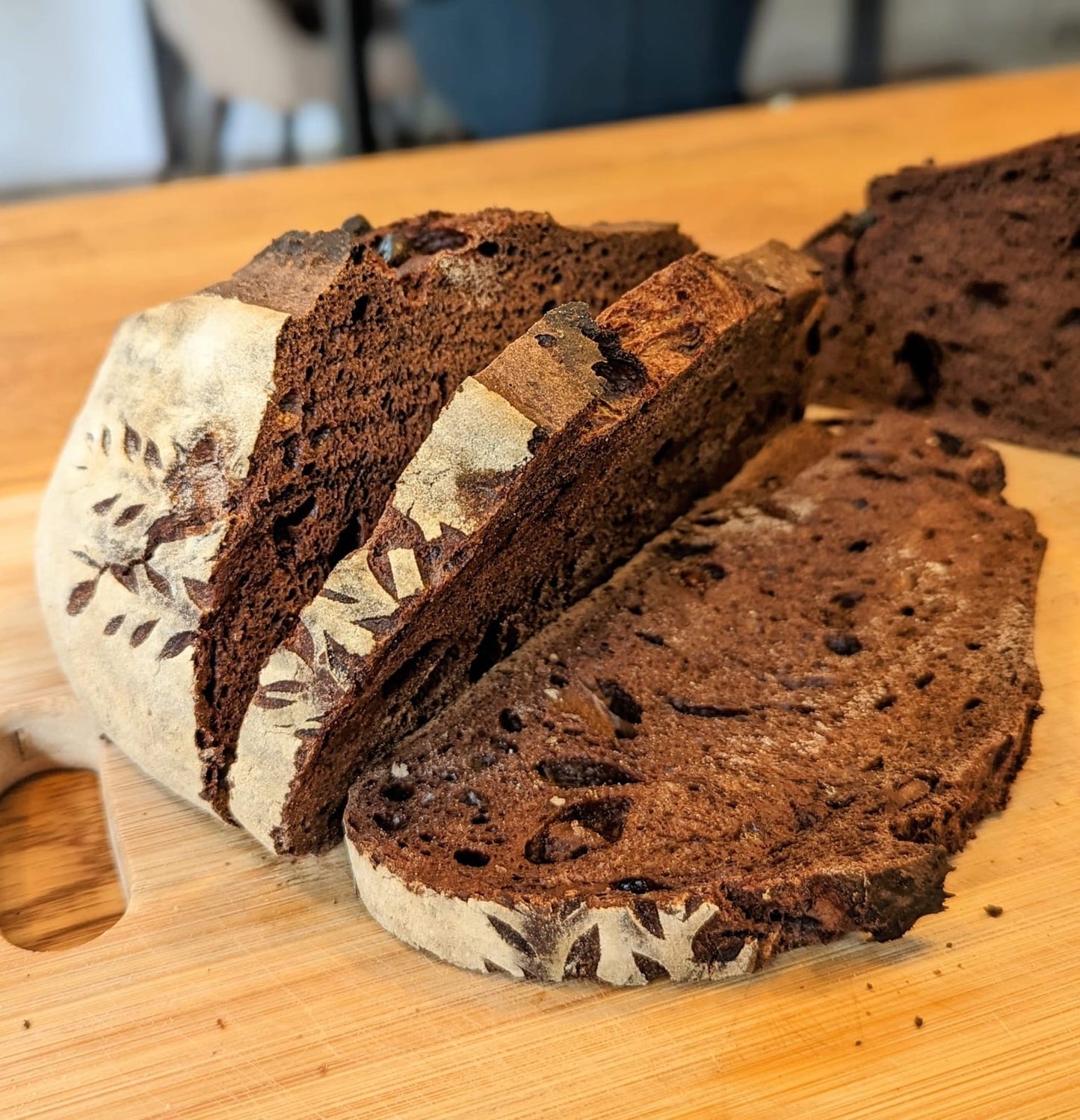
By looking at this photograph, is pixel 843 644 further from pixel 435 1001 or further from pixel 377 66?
pixel 377 66

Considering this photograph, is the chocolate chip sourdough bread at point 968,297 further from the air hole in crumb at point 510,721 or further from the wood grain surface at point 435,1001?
the air hole in crumb at point 510,721

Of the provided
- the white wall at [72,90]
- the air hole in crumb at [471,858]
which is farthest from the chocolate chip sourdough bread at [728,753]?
the white wall at [72,90]

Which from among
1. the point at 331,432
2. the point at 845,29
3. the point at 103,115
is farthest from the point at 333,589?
the point at 845,29

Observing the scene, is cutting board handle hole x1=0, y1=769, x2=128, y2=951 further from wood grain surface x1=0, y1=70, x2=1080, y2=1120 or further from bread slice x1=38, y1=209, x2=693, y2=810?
bread slice x1=38, y1=209, x2=693, y2=810

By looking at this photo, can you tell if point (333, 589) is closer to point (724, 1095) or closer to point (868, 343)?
point (724, 1095)

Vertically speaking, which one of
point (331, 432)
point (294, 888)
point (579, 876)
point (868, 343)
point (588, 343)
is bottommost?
point (294, 888)
